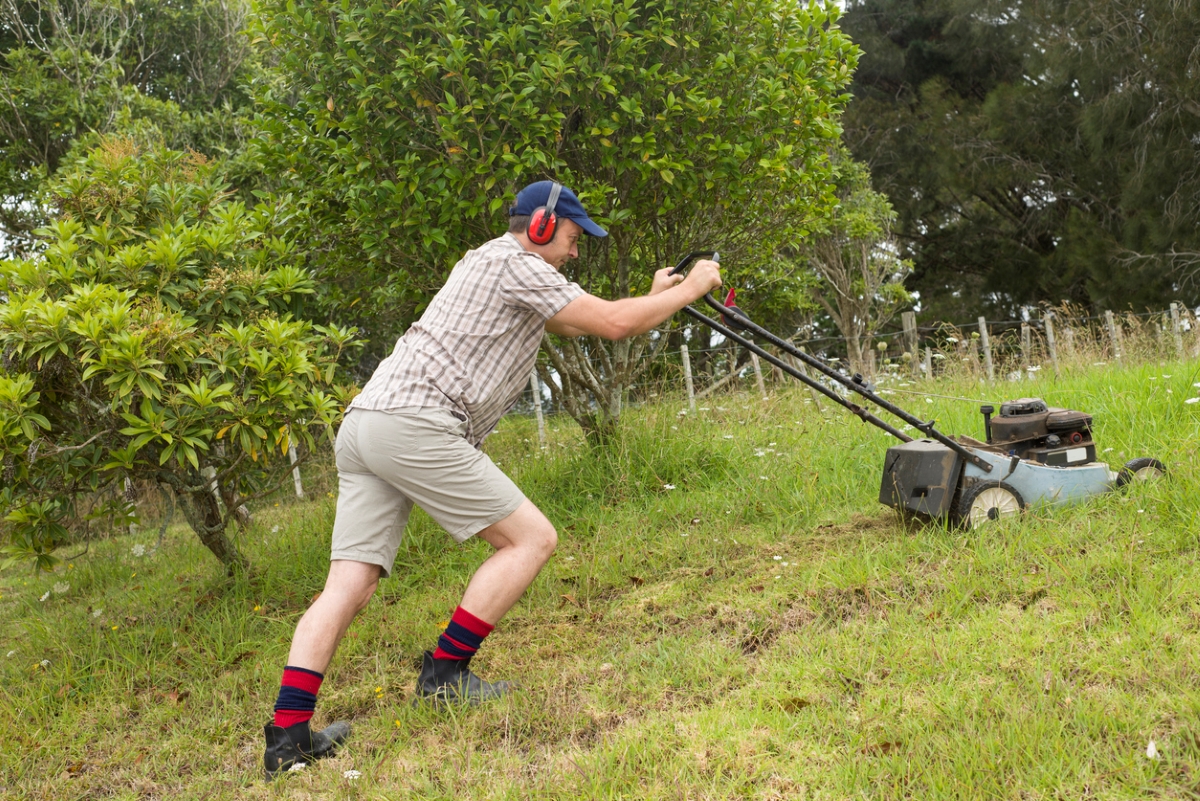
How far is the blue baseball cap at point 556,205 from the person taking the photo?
3500mm

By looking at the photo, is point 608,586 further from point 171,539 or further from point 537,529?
point 171,539

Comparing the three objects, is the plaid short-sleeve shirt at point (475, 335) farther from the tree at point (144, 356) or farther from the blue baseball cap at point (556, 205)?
the tree at point (144, 356)

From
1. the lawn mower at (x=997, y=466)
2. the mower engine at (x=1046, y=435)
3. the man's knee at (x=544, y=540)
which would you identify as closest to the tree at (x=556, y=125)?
the lawn mower at (x=997, y=466)

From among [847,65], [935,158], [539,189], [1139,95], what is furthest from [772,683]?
[935,158]

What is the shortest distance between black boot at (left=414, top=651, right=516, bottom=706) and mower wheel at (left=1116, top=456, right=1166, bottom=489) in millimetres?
2924

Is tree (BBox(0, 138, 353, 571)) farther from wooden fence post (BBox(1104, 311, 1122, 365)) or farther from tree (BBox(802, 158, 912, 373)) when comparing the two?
tree (BBox(802, 158, 912, 373))

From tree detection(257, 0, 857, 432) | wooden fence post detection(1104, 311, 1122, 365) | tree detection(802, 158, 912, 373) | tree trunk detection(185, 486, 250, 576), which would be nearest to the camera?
tree detection(257, 0, 857, 432)

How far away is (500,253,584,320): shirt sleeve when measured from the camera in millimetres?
3281

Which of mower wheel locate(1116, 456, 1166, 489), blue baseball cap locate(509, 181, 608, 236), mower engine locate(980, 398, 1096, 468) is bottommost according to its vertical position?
mower wheel locate(1116, 456, 1166, 489)

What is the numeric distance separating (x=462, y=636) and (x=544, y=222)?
1.49 metres

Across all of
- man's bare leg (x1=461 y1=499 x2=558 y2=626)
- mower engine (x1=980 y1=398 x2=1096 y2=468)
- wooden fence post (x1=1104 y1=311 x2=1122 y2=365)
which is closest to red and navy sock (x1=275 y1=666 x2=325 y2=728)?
man's bare leg (x1=461 y1=499 x2=558 y2=626)

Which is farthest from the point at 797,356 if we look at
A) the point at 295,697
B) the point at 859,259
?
the point at 859,259

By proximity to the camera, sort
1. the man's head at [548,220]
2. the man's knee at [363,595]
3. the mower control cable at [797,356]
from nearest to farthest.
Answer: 1. the man's knee at [363,595]
2. the man's head at [548,220]
3. the mower control cable at [797,356]

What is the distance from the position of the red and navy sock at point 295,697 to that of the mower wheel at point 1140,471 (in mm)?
3556
